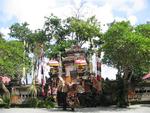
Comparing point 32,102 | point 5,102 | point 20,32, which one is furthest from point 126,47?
point 20,32

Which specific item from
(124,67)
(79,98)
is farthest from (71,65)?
(124,67)

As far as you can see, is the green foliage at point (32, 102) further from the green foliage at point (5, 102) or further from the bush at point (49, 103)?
the green foliage at point (5, 102)

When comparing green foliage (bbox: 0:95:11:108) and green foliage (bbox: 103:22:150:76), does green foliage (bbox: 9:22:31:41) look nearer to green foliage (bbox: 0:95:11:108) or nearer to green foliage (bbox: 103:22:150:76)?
green foliage (bbox: 0:95:11:108)

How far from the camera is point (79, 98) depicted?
2827 cm

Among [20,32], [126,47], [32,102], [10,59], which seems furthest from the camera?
[20,32]

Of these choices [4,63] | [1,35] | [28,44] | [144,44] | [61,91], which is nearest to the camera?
[144,44]

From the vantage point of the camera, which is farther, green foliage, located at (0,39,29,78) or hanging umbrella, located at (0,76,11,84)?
hanging umbrella, located at (0,76,11,84)

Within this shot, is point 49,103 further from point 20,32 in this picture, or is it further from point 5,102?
point 20,32

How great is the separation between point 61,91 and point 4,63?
4.99 m

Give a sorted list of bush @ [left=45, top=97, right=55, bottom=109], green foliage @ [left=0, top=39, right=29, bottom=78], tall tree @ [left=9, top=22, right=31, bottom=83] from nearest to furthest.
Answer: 1. bush @ [left=45, top=97, right=55, bottom=109]
2. green foliage @ [left=0, top=39, right=29, bottom=78]
3. tall tree @ [left=9, top=22, right=31, bottom=83]

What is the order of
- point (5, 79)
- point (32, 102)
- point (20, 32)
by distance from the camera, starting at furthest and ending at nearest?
point (20, 32)
point (5, 79)
point (32, 102)

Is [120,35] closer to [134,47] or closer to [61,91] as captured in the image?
[134,47]

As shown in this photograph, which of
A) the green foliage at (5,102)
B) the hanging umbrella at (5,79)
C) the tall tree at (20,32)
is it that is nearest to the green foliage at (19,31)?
the tall tree at (20,32)

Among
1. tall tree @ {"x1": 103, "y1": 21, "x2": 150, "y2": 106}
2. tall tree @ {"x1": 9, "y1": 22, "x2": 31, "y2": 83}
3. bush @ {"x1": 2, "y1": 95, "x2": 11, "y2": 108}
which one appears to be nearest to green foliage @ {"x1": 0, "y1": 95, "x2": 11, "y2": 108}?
bush @ {"x1": 2, "y1": 95, "x2": 11, "y2": 108}
